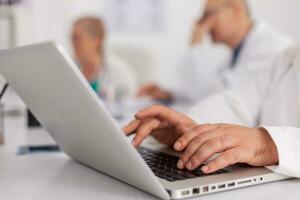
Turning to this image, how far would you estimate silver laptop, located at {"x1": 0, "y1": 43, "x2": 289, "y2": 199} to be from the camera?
20.5 inches

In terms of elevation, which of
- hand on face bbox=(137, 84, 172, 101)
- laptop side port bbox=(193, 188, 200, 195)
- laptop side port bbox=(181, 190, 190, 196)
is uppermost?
laptop side port bbox=(181, 190, 190, 196)

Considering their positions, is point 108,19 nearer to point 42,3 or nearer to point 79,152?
point 42,3

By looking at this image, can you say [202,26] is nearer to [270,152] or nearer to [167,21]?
[167,21]

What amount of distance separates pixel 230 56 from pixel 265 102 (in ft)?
5.35

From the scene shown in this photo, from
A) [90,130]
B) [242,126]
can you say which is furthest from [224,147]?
[90,130]

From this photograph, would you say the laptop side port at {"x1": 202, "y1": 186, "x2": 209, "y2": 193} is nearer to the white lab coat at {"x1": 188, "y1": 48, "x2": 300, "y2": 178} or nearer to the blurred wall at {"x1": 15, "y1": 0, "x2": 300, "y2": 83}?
the white lab coat at {"x1": 188, "y1": 48, "x2": 300, "y2": 178}

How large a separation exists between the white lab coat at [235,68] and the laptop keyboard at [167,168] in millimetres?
1066

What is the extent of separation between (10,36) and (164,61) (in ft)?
5.42

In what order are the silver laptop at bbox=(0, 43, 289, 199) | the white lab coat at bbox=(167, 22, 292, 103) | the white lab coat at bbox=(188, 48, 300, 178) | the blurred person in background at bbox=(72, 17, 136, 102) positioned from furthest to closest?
the blurred person in background at bbox=(72, 17, 136, 102) → the white lab coat at bbox=(167, 22, 292, 103) → the white lab coat at bbox=(188, 48, 300, 178) → the silver laptop at bbox=(0, 43, 289, 199)

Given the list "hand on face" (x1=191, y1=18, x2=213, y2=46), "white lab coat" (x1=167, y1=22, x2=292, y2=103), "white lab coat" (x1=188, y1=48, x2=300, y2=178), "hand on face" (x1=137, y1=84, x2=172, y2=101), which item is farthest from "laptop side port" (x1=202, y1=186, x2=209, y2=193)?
"hand on face" (x1=191, y1=18, x2=213, y2=46)

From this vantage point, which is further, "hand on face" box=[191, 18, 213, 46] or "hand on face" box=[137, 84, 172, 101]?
"hand on face" box=[191, 18, 213, 46]

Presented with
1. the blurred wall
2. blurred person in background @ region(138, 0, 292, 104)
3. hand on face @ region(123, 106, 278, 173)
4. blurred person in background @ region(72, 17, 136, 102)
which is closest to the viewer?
hand on face @ region(123, 106, 278, 173)

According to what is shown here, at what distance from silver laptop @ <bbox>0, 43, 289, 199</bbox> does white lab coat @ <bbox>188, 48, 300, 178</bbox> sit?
330 mm

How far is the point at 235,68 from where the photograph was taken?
7.38 ft
